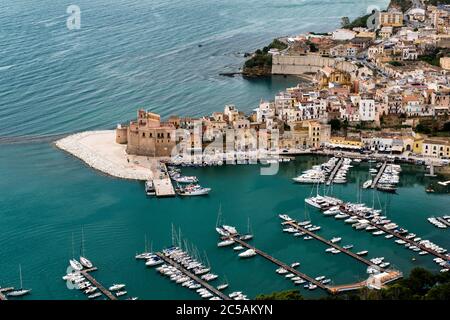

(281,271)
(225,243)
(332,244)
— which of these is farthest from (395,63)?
(281,271)

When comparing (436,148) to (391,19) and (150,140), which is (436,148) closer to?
(150,140)

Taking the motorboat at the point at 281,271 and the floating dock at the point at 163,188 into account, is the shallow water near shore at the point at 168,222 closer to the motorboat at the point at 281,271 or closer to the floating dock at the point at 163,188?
the motorboat at the point at 281,271

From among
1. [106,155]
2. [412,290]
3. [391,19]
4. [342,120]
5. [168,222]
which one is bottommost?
[412,290]

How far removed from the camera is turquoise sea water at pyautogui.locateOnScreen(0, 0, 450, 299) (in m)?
8.83

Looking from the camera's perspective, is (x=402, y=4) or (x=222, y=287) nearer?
(x=222, y=287)

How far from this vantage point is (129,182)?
12141 millimetres

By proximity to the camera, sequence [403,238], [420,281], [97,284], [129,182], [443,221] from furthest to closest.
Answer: [129,182]
[443,221]
[403,238]
[97,284]
[420,281]

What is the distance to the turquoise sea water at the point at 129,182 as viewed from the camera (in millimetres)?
8828

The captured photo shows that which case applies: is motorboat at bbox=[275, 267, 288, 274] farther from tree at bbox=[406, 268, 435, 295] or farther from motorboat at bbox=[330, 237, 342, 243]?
tree at bbox=[406, 268, 435, 295]

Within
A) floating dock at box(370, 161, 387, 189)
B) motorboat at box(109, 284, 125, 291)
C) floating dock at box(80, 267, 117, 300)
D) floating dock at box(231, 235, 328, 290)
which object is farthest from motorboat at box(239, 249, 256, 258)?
floating dock at box(370, 161, 387, 189)

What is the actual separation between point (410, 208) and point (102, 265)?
4638 millimetres

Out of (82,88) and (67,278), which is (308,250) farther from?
(82,88)

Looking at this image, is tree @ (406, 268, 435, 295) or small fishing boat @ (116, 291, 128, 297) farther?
small fishing boat @ (116, 291, 128, 297)

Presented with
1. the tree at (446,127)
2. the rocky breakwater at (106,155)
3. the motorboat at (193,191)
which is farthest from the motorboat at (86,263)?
the tree at (446,127)
